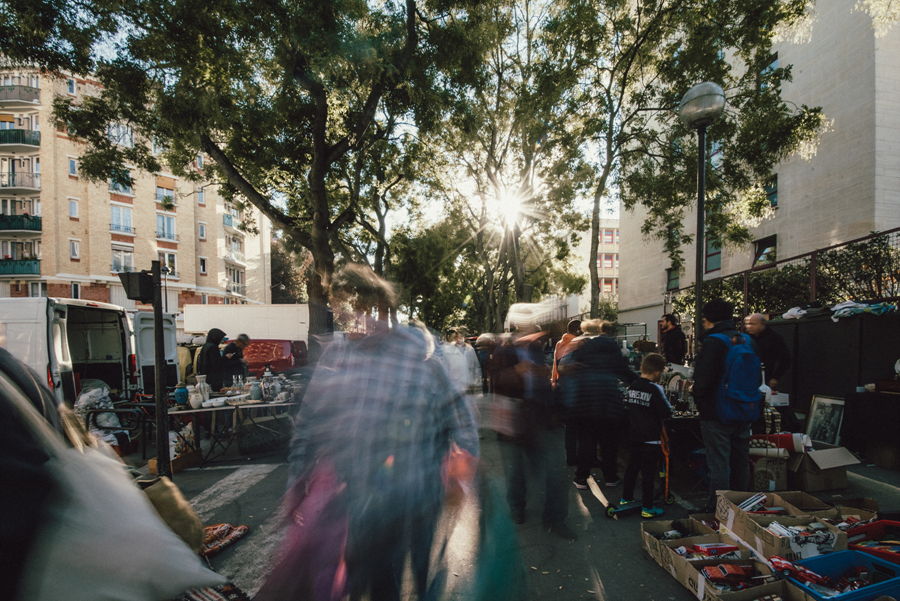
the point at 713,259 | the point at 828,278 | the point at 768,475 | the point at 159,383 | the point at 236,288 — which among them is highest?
the point at 713,259

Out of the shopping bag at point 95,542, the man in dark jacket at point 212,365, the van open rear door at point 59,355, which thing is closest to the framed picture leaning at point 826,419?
the shopping bag at point 95,542

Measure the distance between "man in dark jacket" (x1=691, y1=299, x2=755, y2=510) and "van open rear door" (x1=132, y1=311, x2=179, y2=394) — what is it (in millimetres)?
11477

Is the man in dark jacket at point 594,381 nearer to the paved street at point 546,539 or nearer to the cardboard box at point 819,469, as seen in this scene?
the paved street at point 546,539

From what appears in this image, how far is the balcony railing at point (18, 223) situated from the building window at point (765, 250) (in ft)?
143

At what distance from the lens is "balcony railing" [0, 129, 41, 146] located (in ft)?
98.8

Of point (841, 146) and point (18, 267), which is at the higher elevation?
point (841, 146)

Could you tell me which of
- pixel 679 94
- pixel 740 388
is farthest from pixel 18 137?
pixel 740 388

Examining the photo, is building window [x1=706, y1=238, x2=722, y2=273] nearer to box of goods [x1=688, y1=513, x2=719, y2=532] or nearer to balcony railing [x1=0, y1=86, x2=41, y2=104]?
box of goods [x1=688, y1=513, x2=719, y2=532]

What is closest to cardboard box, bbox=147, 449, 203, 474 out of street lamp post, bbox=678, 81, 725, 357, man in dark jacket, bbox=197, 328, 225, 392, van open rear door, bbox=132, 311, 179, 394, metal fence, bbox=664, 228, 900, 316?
man in dark jacket, bbox=197, 328, 225, 392

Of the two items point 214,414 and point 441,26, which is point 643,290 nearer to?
point 441,26

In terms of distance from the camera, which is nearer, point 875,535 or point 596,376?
point 875,535

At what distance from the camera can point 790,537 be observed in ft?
9.47

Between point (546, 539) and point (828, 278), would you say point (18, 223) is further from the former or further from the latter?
point (828, 278)

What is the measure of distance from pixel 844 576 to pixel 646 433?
5.42ft
